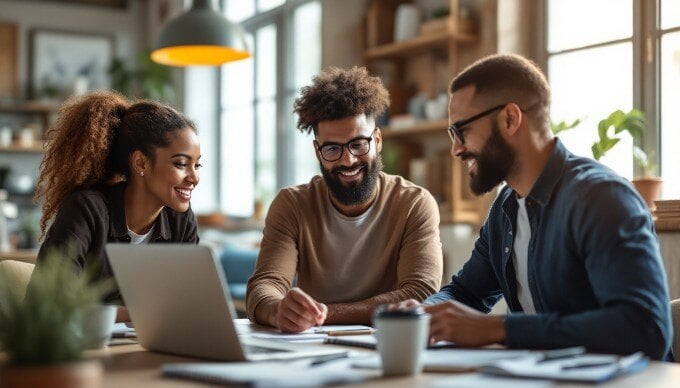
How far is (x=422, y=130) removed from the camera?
4910 millimetres

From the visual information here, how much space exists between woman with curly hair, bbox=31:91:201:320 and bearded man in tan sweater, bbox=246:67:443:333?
12.3 inches

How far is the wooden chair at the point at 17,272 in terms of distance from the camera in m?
2.27

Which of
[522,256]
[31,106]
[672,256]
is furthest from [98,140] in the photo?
[31,106]

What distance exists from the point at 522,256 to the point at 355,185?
0.66 m

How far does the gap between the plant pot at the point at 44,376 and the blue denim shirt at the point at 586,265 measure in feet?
2.64

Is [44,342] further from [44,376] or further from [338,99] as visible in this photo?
[338,99]

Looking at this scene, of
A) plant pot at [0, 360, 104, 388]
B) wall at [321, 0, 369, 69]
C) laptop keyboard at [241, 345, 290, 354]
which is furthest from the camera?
wall at [321, 0, 369, 69]

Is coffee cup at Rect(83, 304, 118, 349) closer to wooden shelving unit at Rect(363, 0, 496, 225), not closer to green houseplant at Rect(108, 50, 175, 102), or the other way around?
wooden shelving unit at Rect(363, 0, 496, 225)

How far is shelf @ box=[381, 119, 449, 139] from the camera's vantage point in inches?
187

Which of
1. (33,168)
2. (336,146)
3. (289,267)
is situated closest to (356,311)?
(289,267)

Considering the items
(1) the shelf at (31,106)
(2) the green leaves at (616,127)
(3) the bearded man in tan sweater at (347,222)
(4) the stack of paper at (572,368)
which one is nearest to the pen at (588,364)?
(4) the stack of paper at (572,368)

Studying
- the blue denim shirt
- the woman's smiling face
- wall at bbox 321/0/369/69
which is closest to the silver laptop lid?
the blue denim shirt

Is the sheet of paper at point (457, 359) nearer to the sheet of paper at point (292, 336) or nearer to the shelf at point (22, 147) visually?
the sheet of paper at point (292, 336)

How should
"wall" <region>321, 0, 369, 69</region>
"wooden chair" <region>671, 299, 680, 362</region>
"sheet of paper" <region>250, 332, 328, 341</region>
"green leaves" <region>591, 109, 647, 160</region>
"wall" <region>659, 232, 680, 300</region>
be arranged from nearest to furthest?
"sheet of paper" <region>250, 332, 328, 341</region> → "wooden chair" <region>671, 299, 680, 362</region> → "wall" <region>659, 232, 680, 300</region> → "green leaves" <region>591, 109, 647, 160</region> → "wall" <region>321, 0, 369, 69</region>
